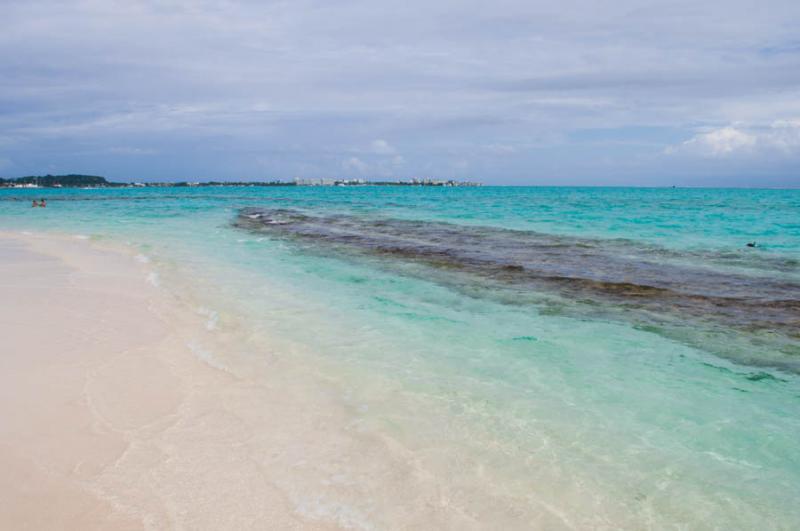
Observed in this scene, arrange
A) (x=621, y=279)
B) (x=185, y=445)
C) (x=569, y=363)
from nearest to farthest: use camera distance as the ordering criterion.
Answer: (x=185, y=445)
(x=569, y=363)
(x=621, y=279)

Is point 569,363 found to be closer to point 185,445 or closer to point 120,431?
point 185,445

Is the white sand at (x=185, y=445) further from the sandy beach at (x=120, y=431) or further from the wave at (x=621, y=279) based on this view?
the wave at (x=621, y=279)

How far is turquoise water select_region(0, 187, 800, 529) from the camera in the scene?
4.31 meters

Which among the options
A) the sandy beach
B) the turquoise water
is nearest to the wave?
the turquoise water

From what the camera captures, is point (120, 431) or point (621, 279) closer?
point (120, 431)

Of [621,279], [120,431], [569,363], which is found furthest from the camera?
[621,279]

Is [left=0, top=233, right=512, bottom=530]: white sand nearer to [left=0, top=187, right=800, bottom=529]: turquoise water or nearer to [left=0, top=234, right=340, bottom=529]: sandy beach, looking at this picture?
[left=0, top=234, right=340, bottom=529]: sandy beach

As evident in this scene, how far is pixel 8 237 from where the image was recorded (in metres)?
22.2

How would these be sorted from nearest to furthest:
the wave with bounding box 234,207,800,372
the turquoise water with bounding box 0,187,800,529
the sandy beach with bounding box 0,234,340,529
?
the sandy beach with bounding box 0,234,340,529 < the turquoise water with bounding box 0,187,800,529 < the wave with bounding box 234,207,800,372

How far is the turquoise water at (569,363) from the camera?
431 cm

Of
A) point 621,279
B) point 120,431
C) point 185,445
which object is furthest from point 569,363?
point 621,279

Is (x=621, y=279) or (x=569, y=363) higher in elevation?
(x=621, y=279)

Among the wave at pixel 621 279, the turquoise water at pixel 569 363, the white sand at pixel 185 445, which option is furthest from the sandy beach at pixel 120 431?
the wave at pixel 621 279

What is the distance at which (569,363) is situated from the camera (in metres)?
7.10
